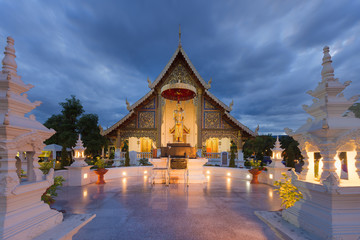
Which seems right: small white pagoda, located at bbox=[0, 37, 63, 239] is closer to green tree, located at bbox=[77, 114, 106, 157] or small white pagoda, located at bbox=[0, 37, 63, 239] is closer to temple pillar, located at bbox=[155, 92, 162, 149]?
temple pillar, located at bbox=[155, 92, 162, 149]

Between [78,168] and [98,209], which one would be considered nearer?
[98,209]

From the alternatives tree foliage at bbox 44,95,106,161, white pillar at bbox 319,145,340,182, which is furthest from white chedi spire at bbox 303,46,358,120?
tree foliage at bbox 44,95,106,161

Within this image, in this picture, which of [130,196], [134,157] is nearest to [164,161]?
[130,196]

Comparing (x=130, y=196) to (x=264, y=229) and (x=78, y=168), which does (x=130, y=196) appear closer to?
(x=78, y=168)

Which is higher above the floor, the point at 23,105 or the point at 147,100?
the point at 147,100

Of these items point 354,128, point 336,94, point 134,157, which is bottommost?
point 134,157

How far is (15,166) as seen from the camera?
2.29 meters

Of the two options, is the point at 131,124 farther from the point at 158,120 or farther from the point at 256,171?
the point at 256,171

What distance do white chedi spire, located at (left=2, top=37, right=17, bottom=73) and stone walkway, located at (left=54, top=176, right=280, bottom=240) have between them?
3109mm

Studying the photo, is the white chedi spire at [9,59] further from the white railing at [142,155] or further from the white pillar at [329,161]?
the white railing at [142,155]

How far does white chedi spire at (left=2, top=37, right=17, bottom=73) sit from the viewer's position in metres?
2.50

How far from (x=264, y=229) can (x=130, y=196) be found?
444 cm

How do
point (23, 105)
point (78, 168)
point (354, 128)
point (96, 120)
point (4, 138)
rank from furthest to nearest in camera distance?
point (96, 120)
point (78, 168)
point (23, 105)
point (354, 128)
point (4, 138)

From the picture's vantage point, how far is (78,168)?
844cm
